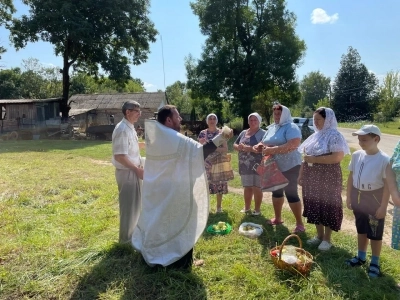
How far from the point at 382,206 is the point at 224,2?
21056mm

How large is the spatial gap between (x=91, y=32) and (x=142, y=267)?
21.8m

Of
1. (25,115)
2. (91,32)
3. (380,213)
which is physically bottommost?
(380,213)

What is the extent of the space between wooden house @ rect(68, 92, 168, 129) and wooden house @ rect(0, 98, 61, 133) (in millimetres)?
3396

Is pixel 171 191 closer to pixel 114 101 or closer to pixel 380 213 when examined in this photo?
pixel 380 213

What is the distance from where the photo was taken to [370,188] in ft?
9.82

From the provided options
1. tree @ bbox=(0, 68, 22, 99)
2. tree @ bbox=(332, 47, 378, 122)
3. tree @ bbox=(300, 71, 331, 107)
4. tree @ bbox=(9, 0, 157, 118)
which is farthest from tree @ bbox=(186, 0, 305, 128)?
tree @ bbox=(300, 71, 331, 107)

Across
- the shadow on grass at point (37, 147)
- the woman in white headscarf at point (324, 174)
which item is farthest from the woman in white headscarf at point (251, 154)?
the shadow on grass at point (37, 147)

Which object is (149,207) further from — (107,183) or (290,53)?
(290,53)

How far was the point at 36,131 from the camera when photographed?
22.4 m


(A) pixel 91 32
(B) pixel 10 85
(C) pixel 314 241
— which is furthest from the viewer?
(B) pixel 10 85

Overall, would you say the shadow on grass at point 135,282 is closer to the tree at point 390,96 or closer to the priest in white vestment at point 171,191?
the priest in white vestment at point 171,191

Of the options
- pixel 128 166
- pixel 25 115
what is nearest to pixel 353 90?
pixel 25 115

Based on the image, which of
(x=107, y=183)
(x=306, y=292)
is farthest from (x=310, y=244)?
(x=107, y=183)

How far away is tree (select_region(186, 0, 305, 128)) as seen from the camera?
2084 centimetres
